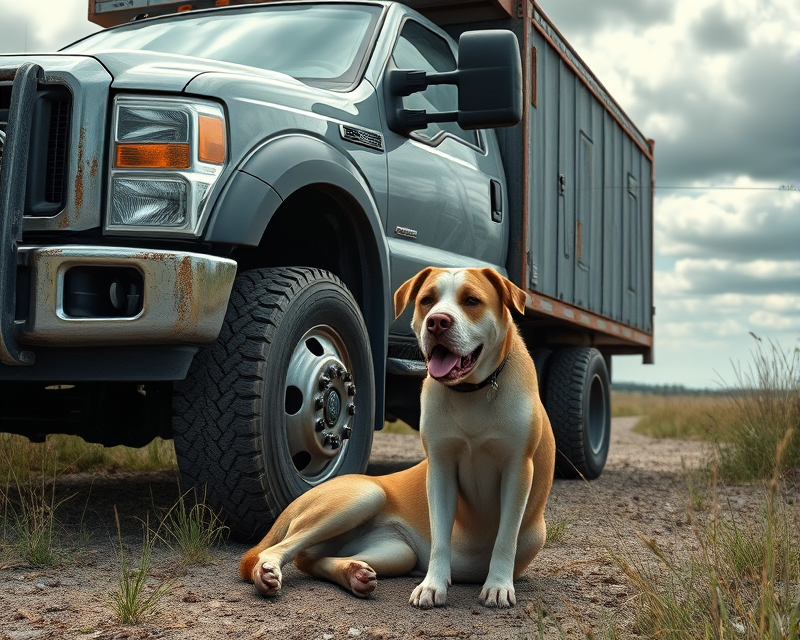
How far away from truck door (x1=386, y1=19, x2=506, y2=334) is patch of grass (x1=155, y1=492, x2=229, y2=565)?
56.4 inches

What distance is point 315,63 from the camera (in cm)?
455

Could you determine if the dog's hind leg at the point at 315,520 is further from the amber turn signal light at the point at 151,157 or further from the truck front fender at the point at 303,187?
the amber turn signal light at the point at 151,157

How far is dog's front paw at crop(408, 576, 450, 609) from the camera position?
2.86 metres

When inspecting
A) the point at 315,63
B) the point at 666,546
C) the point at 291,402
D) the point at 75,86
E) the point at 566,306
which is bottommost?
the point at 666,546

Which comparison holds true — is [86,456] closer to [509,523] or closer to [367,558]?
[367,558]

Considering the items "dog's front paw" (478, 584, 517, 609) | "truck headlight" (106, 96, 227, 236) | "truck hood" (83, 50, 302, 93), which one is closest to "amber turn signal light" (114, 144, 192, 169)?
"truck headlight" (106, 96, 227, 236)

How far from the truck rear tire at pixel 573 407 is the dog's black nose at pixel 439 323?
12.8 feet

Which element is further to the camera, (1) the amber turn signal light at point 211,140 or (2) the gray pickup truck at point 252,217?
(1) the amber turn signal light at point 211,140

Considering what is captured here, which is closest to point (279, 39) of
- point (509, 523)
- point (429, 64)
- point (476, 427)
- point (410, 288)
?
point (429, 64)

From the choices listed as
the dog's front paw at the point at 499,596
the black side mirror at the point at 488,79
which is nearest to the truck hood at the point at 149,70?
the black side mirror at the point at 488,79

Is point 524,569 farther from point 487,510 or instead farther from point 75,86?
point 75,86

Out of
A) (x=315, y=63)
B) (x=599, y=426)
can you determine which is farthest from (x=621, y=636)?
(x=599, y=426)

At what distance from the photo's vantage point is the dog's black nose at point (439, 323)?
9.38ft

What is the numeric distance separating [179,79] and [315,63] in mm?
1186
